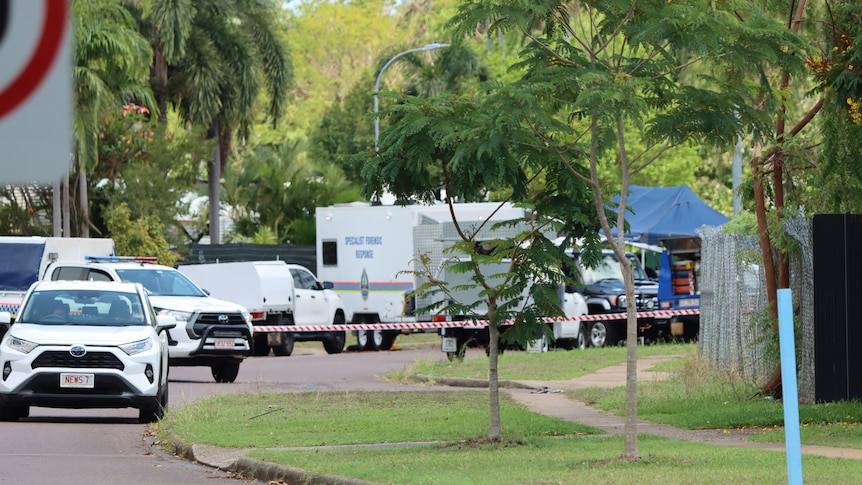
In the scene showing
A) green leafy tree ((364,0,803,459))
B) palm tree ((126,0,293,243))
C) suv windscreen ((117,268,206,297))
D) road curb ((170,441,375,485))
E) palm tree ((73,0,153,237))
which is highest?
palm tree ((126,0,293,243))

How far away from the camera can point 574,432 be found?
47.1 feet

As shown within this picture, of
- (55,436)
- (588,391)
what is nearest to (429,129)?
(55,436)

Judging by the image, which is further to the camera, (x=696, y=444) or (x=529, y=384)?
(x=529, y=384)

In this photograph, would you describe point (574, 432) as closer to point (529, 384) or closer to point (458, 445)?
point (458, 445)

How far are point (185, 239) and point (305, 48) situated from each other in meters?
43.4

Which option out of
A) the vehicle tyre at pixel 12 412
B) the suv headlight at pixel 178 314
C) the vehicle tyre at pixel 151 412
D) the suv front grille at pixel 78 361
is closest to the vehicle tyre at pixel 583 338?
the suv headlight at pixel 178 314

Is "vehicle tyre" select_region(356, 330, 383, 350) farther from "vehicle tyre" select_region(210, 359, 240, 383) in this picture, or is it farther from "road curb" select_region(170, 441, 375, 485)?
"road curb" select_region(170, 441, 375, 485)

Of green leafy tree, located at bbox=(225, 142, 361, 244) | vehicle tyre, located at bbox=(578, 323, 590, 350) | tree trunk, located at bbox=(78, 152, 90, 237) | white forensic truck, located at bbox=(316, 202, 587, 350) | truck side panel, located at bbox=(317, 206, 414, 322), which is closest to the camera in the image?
vehicle tyre, located at bbox=(578, 323, 590, 350)

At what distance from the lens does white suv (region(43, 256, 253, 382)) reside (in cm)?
2300

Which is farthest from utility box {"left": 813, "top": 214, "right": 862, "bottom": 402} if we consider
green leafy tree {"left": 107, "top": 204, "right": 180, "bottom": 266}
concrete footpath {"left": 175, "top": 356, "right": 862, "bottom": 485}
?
green leafy tree {"left": 107, "top": 204, "right": 180, "bottom": 266}

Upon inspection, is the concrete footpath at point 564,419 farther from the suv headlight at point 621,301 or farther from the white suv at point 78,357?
the suv headlight at point 621,301

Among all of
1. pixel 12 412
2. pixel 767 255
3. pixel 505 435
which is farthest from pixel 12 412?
pixel 767 255

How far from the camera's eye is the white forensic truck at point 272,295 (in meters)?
30.8

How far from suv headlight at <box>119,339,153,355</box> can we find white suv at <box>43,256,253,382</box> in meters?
6.57
